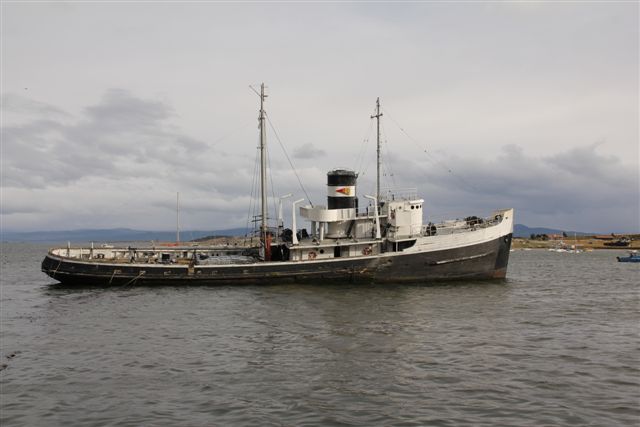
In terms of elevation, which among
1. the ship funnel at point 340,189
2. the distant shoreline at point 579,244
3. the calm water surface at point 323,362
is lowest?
the calm water surface at point 323,362

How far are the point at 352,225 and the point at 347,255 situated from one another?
9.27 feet

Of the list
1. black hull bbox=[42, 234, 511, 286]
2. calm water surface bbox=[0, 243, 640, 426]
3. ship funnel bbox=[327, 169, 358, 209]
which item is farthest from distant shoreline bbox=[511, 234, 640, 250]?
calm water surface bbox=[0, 243, 640, 426]

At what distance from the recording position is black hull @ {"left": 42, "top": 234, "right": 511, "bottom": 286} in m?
39.0

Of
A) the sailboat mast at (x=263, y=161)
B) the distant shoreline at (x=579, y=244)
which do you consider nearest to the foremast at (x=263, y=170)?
the sailboat mast at (x=263, y=161)

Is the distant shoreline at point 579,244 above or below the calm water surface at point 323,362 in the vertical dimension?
above

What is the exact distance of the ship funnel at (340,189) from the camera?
135 feet

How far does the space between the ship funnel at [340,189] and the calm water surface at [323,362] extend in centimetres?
1079

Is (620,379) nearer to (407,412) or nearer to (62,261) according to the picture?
(407,412)

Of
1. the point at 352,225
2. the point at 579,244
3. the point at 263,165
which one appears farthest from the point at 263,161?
the point at 579,244

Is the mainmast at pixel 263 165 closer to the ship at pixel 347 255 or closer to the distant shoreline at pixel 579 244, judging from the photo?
the ship at pixel 347 255

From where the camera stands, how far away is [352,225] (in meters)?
41.8

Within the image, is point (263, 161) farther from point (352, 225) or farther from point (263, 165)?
point (352, 225)

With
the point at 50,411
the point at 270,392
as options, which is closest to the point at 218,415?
the point at 270,392

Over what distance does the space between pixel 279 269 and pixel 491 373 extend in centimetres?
2447
